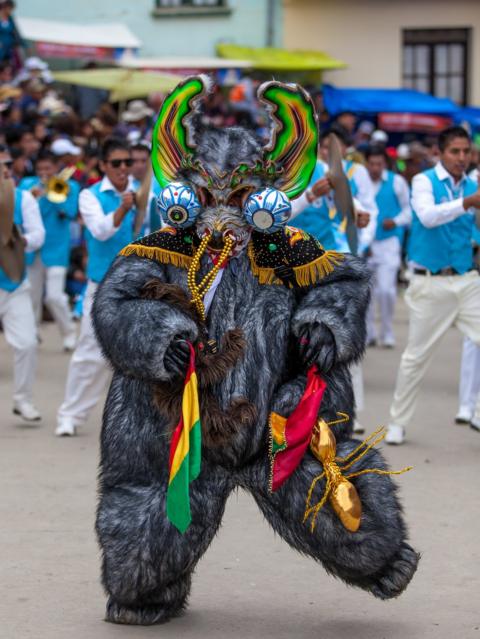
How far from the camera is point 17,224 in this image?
9.20 meters

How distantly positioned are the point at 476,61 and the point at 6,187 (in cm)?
2013

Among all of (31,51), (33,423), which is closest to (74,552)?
(33,423)

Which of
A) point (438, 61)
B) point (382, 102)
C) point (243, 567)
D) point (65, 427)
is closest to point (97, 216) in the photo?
point (65, 427)

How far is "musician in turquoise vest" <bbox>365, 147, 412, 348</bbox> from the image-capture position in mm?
12938

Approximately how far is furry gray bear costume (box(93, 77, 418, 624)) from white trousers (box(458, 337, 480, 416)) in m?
4.36

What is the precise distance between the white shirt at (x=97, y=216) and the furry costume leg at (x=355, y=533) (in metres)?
4.12

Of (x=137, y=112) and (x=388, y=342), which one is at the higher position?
(x=137, y=112)

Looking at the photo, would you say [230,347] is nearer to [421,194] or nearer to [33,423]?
[421,194]

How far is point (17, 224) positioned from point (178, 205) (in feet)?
15.4

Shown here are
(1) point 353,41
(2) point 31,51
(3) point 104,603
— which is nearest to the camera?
(3) point 104,603

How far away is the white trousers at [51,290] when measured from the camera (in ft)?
39.1

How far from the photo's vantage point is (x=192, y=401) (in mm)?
4578

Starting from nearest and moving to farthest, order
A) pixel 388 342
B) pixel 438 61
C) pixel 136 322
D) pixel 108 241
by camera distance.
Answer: pixel 136 322 < pixel 108 241 < pixel 388 342 < pixel 438 61

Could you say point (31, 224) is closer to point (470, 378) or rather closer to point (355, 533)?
point (470, 378)
